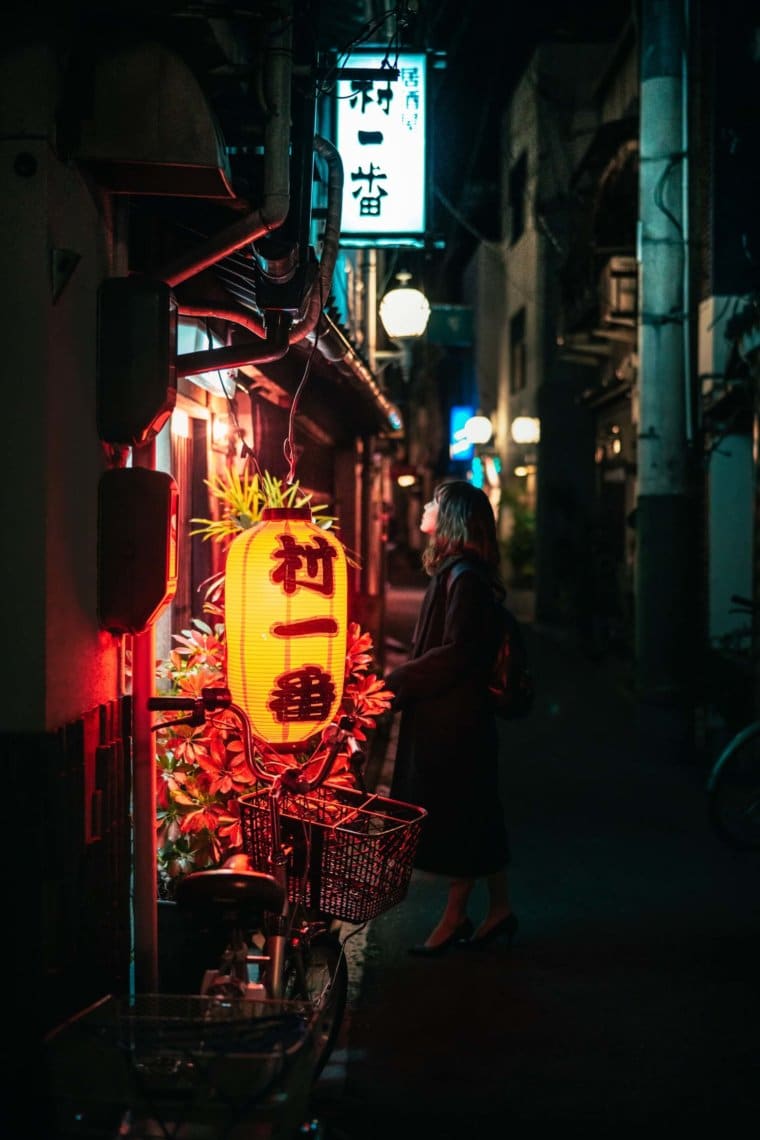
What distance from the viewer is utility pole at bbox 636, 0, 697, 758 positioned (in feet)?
49.3

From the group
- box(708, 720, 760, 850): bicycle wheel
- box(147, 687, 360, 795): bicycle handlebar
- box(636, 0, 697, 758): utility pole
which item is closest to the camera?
box(147, 687, 360, 795): bicycle handlebar

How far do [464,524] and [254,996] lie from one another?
339 centimetres

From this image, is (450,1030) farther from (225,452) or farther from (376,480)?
(376,480)

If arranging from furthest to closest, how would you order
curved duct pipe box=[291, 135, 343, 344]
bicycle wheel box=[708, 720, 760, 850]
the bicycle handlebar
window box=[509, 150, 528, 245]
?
window box=[509, 150, 528, 245] < bicycle wheel box=[708, 720, 760, 850] < curved duct pipe box=[291, 135, 343, 344] < the bicycle handlebar

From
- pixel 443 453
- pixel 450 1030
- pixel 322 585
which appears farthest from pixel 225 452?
pixel 443 453

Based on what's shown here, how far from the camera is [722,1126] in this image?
16.2 feet

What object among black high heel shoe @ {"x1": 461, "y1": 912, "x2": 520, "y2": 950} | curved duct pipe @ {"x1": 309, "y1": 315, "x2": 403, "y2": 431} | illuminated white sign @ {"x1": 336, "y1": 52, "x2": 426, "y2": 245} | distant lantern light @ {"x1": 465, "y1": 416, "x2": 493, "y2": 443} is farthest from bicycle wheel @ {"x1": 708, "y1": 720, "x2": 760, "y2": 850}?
distant lantern light @ {"x1": 465, "y1": 416, "x2": 493, "y2": 443}

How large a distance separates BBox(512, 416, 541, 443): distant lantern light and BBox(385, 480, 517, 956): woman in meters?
26.0

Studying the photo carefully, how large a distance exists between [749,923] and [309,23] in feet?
20.1

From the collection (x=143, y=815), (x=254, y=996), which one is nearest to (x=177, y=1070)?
(x=254, y=996)

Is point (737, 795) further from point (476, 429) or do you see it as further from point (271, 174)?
point (476, 429)

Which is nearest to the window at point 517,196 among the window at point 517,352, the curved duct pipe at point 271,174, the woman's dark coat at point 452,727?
the window at point 517,352

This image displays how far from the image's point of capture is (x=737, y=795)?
9234mm

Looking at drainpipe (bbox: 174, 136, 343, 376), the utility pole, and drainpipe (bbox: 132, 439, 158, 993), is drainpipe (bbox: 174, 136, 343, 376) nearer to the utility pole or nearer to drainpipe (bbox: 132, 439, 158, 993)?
Result: drainpipe (bbox: 132, 439, 158, 993)
